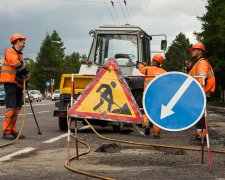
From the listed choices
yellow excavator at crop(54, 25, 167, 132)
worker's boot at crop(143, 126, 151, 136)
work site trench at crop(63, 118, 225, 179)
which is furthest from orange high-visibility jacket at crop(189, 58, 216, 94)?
yellow excavator at crop(54, 25, 167, 132)

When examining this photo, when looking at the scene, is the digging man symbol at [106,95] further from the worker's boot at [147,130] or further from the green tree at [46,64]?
the green tree at [46,64]

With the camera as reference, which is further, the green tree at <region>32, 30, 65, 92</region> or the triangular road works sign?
the green tree at <region>32, 30, 65, 92</region>

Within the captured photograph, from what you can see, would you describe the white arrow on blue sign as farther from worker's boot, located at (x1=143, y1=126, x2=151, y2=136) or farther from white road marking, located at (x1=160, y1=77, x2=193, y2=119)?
worker's boot, located at (x1=143, y1=126, x2=151, y2=136)

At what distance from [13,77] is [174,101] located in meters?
5.41

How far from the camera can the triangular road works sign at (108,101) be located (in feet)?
24.7

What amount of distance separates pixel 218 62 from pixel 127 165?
50.1 m

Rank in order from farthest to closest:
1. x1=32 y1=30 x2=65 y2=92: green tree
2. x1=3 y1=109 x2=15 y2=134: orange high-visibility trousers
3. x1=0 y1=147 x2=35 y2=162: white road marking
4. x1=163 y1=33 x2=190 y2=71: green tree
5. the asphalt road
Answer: x1=163 y1=33 x2=190 y2=71: green tree < x1=32 y1=30 x2=65 y2=92: green tree < x1=3 y1=109 x2=15 y2=134: orange high-visibility trousers < x1=0 y1=147 x2=35 y2=162: white road marking < the asphalt road

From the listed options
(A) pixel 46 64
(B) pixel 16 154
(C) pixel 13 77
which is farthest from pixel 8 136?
(A) pixel 46 64

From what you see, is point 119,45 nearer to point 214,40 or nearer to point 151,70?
point 151,70

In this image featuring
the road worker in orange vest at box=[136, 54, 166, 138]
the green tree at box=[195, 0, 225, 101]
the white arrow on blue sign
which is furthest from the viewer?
the green tree at box=[195, 0, 225, 101]

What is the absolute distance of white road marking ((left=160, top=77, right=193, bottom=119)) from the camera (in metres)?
7.07

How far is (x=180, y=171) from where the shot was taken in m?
6.98

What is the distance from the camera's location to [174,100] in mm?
7105

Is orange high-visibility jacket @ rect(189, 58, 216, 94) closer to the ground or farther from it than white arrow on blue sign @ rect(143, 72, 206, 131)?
farther from it
